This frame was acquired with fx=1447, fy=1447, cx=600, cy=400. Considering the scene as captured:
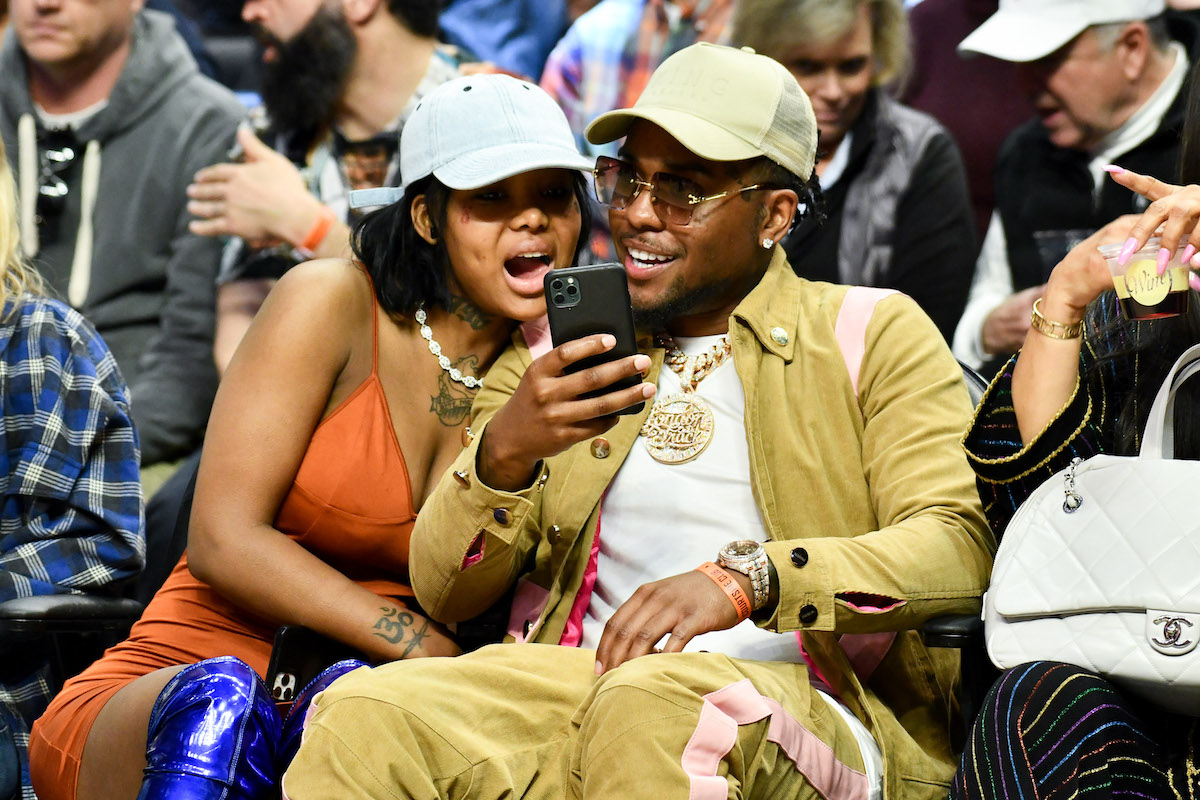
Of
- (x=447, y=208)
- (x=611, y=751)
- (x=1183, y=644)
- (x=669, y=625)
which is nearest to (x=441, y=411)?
(x=447, y=208)

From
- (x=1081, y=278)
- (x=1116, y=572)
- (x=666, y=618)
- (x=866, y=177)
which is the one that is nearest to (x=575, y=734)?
(x=666, y=618)

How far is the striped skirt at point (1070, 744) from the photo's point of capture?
1819 mm

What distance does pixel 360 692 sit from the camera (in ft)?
6.43

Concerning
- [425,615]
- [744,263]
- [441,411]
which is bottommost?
[425,615]

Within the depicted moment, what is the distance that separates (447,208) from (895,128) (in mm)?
1699

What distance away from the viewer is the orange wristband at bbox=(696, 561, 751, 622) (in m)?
2.09

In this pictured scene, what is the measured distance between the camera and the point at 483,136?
2584mm

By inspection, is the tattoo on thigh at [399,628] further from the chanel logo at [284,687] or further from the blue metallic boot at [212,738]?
the blue metallic boot at [212,738]

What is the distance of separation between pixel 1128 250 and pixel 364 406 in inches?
51.8

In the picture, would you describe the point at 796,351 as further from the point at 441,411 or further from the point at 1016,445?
the point at 441,411

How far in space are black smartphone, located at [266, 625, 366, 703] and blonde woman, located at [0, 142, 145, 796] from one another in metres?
0.57

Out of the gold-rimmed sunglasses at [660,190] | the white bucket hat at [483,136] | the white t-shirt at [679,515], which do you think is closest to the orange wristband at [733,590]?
the white t-shirt at [679,515]

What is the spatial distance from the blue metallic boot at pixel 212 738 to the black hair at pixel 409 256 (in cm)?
78

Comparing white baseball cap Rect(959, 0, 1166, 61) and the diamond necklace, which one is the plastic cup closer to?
the diamond necklace
